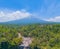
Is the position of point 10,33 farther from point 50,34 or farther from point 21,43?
point 50,34

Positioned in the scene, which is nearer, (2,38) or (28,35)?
(2,38)

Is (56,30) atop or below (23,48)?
atop

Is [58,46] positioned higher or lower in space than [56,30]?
lower

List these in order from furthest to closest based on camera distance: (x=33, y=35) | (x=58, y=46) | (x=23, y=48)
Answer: (x=33, y=35) < (x=23, y=48) < (x=58, y=46)

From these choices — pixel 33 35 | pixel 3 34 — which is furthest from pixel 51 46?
pixel 33 35

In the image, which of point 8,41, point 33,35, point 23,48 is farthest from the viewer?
point 33,35

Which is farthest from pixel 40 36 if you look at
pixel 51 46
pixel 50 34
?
pixel 51 46

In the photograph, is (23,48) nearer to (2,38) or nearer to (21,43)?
(21,43)

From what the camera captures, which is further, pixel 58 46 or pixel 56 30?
pixel 56 30

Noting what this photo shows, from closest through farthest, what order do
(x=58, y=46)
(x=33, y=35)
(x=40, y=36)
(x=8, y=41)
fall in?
(x=58, y=46) < (x=8, y=41) < (x=40, y=36) < (x=33, y=35)
